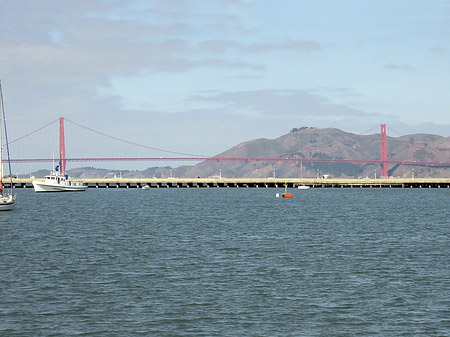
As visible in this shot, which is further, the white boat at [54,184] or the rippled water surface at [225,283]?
the white boat at [54,184]

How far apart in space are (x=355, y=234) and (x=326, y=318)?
105 ft

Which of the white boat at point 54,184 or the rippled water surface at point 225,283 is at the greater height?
Answer: the white boat at point 54,184

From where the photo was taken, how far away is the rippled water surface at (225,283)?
79.3ft

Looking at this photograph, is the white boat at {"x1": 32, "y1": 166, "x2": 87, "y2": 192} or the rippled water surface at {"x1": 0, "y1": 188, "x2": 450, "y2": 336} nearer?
the rippled water surface at {"x1": 0, "y1": 188, "x2": 450, "y2": 336}

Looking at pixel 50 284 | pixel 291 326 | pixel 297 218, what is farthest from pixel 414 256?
pixel 297 218

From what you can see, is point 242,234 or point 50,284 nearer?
point 50,284

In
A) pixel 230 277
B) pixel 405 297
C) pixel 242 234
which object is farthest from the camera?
pixel 242 234

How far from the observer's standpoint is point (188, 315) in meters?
25.6

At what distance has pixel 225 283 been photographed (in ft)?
104

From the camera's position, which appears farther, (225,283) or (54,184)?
(54,184)

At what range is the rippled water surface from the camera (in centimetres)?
2417

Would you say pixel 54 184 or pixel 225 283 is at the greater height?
pixel 54 184

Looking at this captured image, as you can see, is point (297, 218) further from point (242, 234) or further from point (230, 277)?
point (230, 277)

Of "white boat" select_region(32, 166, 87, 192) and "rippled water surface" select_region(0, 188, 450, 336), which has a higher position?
"white boat" select_region(32, 166, 87, 192)
